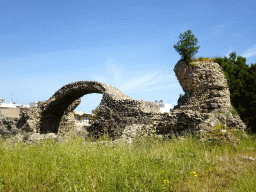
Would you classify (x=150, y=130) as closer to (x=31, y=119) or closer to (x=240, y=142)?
(x=240, y=142)

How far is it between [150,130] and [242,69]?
15483 millimetres

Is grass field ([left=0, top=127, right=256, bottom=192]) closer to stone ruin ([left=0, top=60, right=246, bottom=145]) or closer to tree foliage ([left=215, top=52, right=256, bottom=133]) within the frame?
stone ruin ([left=0, top=60, right=246, bottom=145])

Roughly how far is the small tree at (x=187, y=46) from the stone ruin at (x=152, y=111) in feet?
2.16

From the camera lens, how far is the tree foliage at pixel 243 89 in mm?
19062

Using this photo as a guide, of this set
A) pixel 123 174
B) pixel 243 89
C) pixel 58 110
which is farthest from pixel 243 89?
pixel 123 174

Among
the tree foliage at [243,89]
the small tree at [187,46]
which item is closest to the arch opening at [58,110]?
the small tree at [187,46]

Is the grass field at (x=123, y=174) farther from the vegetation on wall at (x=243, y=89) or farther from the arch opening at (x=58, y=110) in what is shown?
the vegetation on wall at (x=243, y=89)

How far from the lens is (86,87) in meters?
15.3

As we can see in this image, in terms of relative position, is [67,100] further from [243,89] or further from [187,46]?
[243,89]

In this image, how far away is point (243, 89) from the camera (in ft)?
66.3

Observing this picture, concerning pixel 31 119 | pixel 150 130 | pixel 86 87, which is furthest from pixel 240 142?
pixel 31 119

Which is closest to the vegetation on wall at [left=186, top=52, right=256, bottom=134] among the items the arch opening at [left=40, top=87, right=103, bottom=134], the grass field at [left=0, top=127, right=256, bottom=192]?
the arch opening at [left=40, top=87, right=103, bottom=134]

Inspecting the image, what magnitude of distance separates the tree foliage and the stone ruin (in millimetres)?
5734

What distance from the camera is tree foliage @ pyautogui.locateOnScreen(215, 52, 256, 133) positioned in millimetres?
19062
